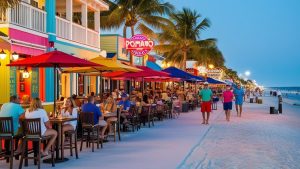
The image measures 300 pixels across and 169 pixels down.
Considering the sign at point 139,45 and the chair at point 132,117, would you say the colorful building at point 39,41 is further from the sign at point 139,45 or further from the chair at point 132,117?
the chair at point 132,117

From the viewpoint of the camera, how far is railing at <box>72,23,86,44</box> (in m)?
22.4

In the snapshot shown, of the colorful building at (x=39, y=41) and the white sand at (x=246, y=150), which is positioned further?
the colorful building at (x=39, y=41)

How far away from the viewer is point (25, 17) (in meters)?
17.1

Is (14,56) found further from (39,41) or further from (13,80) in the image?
(39,41)

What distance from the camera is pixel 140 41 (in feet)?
83.3

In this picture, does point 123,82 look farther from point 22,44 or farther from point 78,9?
point 22,44

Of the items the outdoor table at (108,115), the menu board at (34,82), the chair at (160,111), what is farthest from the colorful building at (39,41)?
the chair at (160,111)

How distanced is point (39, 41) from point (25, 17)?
1.39 m

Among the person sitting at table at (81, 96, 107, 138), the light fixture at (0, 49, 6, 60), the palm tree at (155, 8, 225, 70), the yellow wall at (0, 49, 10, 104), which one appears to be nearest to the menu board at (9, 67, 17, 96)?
the yellow wall at (0, 49, 10, 104)

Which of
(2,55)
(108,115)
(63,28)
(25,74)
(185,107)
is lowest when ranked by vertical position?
(185,107)

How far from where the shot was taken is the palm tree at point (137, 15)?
31.9 metres

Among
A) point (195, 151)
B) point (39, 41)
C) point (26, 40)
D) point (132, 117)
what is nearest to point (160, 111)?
point (132, 117)

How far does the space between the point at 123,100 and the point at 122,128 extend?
115 cm

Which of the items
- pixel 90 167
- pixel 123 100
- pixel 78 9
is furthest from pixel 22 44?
pixel 78 9
